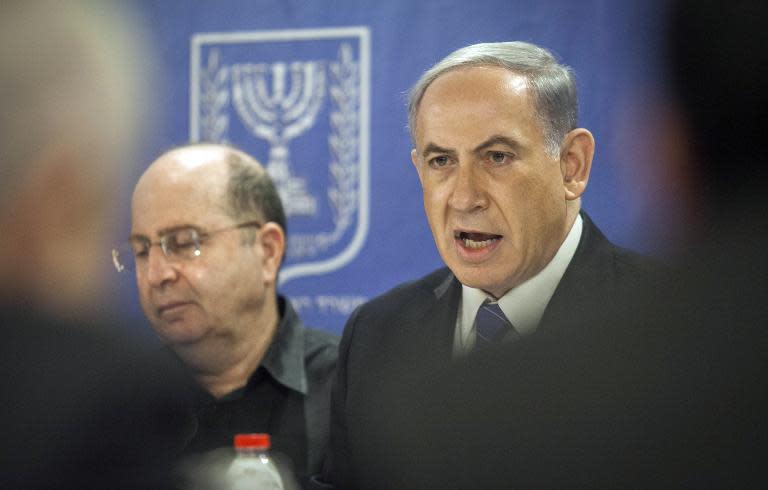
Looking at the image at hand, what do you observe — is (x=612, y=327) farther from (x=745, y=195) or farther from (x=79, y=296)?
(x=79, y=296)

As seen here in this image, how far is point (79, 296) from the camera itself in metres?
1.28

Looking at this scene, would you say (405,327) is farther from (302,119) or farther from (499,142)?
(302,119)

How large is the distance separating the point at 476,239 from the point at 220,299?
99 centimetres

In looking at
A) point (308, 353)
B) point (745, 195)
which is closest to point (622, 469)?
point (745, 195)

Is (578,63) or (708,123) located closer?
(708,123)

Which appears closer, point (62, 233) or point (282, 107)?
point (62, 233)

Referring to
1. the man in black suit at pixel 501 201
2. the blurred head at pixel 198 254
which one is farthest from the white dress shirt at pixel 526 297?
the blurred head at pixel 198 254

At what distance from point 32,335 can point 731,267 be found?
2.94 ft

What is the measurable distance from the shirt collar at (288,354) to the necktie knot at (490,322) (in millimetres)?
780

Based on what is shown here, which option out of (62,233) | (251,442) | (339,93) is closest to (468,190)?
(251,442)

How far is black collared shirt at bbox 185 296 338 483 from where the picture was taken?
2990 millimetres

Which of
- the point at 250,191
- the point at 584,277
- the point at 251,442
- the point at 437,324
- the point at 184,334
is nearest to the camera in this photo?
the point at 251,442

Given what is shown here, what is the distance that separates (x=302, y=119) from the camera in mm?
3682

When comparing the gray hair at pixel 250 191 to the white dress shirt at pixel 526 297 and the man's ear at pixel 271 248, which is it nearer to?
the man's ear at pixel 271 248
